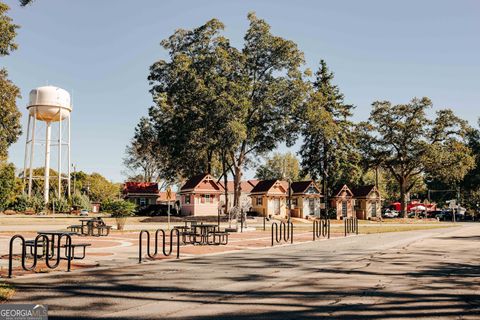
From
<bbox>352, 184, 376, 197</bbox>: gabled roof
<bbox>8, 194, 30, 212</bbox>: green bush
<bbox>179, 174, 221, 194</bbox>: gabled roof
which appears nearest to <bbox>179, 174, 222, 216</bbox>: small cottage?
<bbox>179, 174, 221, 194</bbox>: gabled roof

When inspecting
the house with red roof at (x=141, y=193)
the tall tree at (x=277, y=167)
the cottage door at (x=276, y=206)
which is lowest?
the cottage door at (x=276, y=206)

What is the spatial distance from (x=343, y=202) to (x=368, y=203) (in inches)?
177

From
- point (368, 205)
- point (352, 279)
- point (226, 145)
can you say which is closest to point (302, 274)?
point (352, 279)

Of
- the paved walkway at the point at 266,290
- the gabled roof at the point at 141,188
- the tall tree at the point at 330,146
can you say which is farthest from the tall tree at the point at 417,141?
the paved walkway at the point at 266,290

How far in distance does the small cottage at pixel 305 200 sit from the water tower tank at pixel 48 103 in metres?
33.8

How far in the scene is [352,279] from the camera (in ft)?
36.6

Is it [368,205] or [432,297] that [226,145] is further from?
[432,297]

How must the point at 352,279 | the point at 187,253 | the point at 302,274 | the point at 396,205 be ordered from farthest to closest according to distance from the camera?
the point at 396,205, the point at 187,253, the point at 302,274, the point at 352,279

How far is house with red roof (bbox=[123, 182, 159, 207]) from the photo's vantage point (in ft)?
239

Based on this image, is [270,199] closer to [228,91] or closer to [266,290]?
[228,91]

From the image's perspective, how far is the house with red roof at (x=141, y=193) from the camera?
7299 centimetres

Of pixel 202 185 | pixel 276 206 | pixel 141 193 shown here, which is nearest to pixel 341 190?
pixel 276 206

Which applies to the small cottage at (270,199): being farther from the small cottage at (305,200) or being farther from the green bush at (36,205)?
the green bush at (36,205)

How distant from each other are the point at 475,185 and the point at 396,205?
1612 cm
